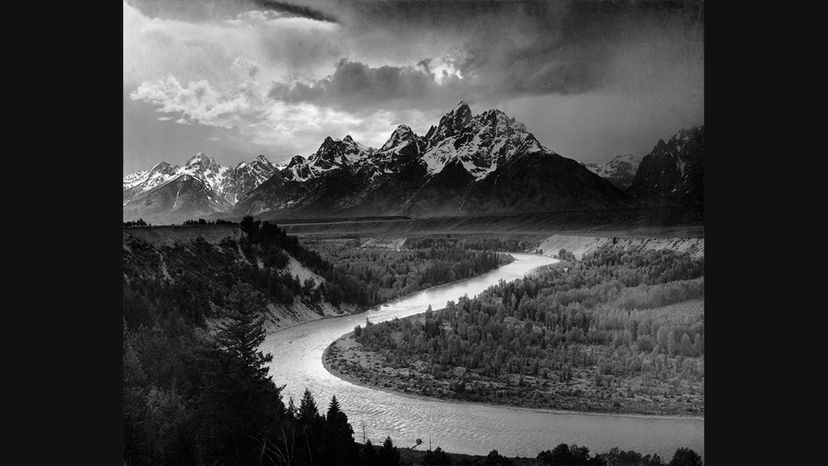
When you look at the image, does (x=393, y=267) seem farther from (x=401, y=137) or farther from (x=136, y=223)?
(x=136, y=223)

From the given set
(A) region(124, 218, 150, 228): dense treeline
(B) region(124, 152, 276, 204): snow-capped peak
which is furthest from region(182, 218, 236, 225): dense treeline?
(A) region(124, 218, 150, 228): dense treeline

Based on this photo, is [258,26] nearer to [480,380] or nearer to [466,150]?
[466,150]

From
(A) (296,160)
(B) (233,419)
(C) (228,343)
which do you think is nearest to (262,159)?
(A) (296,160)

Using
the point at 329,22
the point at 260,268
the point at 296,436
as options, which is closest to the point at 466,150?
the point at 329,22

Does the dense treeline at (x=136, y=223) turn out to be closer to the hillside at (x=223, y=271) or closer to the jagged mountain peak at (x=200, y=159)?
the hillside at (x=223, y=271)

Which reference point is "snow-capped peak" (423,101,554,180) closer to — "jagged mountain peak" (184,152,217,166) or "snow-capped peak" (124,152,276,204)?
"snow-capped peak" (124,152,276,204)

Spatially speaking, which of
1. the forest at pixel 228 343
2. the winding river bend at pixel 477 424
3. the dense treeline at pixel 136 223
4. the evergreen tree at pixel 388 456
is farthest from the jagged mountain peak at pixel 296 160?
the evergreen tree at pixel 388 456
